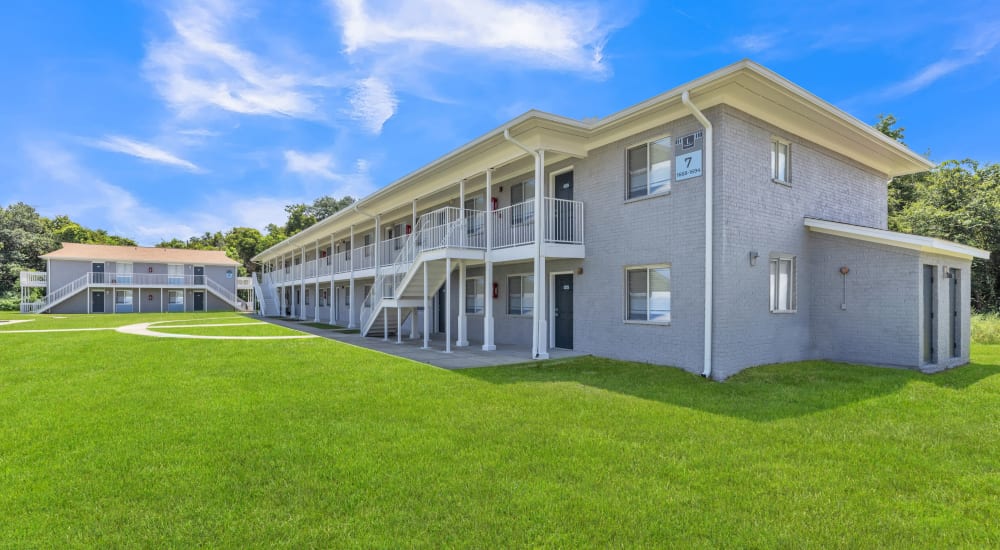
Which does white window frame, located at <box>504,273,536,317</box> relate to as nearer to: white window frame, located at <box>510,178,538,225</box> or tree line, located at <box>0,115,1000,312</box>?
white window frame, located at <box>510,178,538,225</box>

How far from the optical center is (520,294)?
46.5ft

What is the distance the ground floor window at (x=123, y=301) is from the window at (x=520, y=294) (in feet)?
130

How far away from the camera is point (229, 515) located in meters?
3.34

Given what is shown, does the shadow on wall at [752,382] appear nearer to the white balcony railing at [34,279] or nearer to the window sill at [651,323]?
the window sill at [651,323]

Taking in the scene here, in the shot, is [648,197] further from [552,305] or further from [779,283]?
[552,305]

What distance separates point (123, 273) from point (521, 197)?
4048 centimetres

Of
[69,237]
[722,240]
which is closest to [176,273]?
[69,237]

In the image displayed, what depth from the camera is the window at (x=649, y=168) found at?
9.98 meters

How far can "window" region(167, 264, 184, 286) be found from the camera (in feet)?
133

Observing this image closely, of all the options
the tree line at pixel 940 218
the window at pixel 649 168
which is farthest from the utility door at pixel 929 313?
the tree line at pixel 940 218

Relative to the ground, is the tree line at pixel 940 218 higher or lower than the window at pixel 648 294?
higher

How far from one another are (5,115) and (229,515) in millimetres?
A: 31971

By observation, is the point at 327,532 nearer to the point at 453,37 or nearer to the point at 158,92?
the point at 453,37

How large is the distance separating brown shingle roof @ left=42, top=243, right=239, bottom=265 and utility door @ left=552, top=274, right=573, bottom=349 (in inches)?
1606
